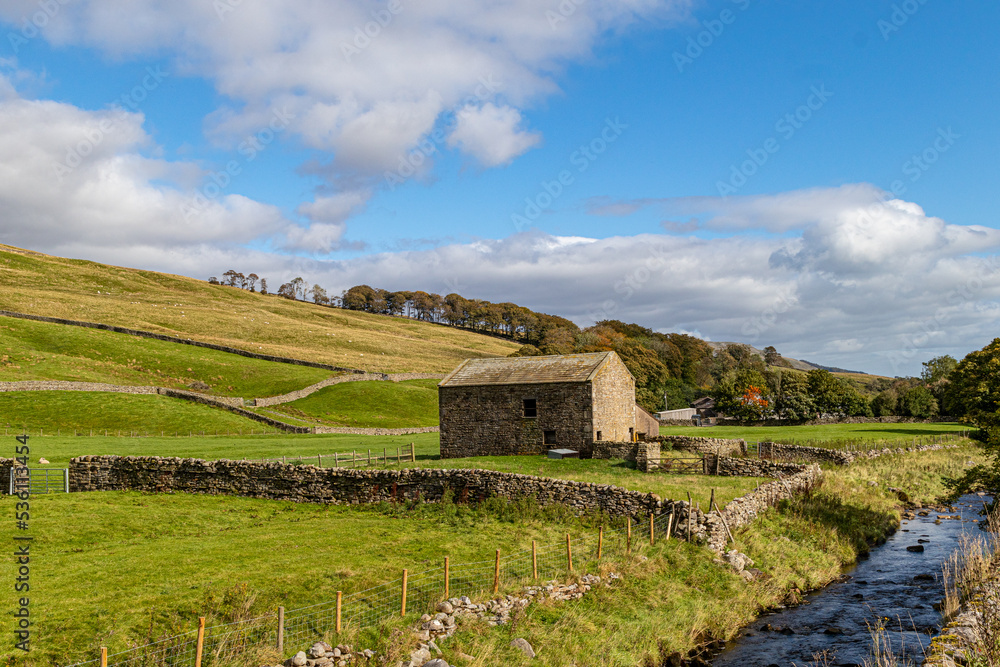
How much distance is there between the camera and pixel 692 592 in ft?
65.5

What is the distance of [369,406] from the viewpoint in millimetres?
77625

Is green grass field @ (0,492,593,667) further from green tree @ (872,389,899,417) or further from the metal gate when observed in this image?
green tree @ (872,389,899,417)

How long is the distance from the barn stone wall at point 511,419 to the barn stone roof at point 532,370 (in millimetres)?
445

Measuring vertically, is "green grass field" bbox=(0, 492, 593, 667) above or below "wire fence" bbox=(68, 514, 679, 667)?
above

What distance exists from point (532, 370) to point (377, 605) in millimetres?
29749

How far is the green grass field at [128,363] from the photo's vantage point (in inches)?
2963

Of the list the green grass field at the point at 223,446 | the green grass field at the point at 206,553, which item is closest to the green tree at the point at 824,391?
the green grass field at the point at 223,446

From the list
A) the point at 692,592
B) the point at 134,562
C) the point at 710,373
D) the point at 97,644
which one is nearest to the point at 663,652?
the point at 692,592

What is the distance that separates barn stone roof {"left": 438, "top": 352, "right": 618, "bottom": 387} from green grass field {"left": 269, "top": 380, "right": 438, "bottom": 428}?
2430 centimetres

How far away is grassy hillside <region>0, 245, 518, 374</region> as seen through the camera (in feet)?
366

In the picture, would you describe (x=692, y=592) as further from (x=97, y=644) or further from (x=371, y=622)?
(x=97, y=644)

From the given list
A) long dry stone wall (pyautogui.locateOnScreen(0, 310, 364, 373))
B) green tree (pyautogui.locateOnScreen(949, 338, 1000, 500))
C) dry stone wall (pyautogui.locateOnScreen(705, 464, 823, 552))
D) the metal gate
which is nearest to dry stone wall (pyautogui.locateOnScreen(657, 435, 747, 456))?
dry stone wall (pyautogui.locateOnScreen(705, 464, 823, 552))

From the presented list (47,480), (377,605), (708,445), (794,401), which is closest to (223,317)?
(794,401)

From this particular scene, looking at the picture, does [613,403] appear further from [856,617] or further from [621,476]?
[856,617]
